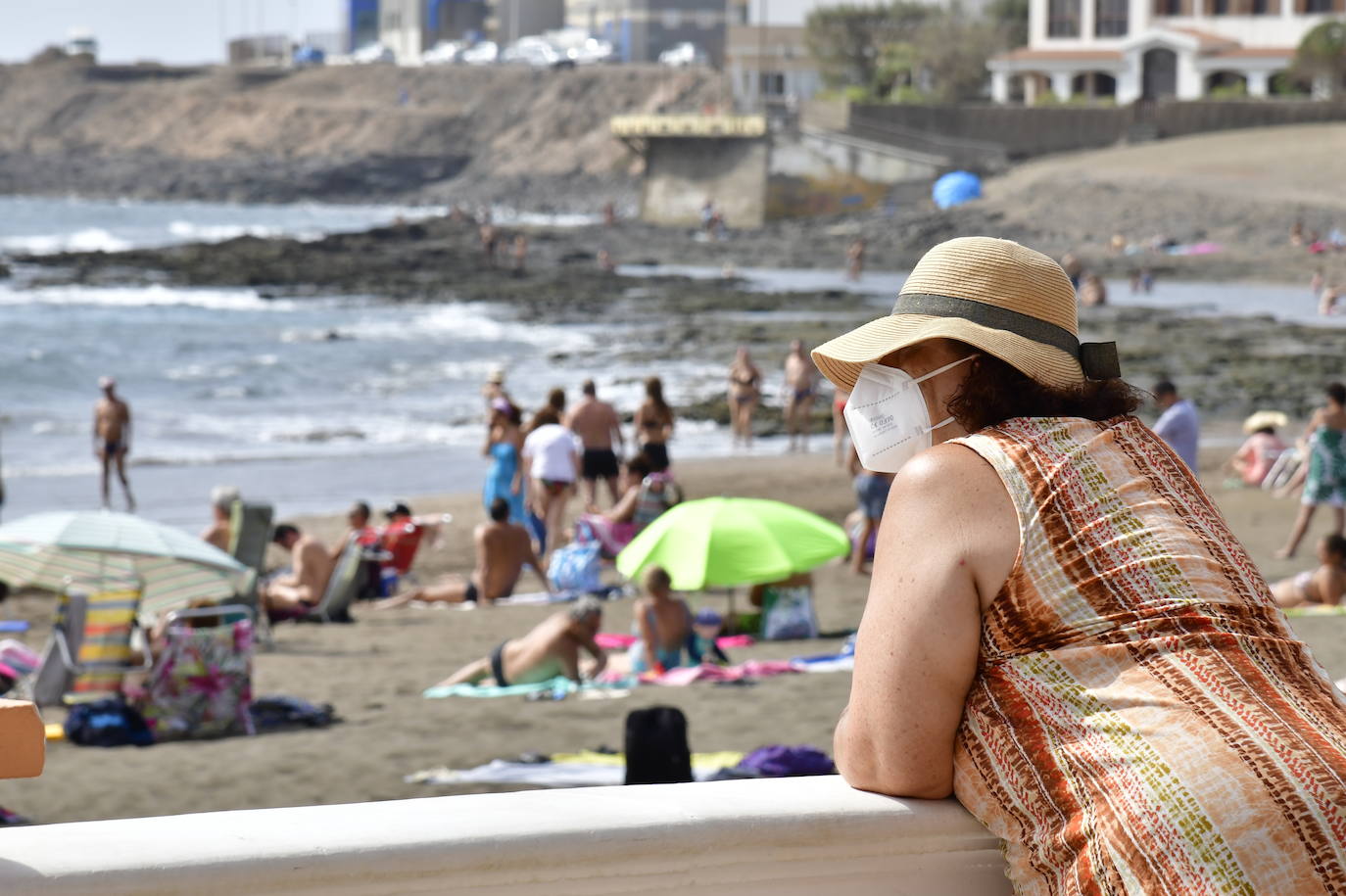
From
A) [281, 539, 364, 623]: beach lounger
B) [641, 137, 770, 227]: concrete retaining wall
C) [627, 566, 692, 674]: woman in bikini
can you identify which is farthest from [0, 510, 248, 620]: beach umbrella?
[641, 137, 770, 227]: concrete retaining wall

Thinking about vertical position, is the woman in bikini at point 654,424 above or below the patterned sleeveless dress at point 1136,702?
below

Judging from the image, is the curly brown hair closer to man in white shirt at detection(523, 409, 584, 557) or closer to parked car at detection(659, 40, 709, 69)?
man in white shirt at detection(523, 409, 584, 557)

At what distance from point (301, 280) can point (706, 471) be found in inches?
1161

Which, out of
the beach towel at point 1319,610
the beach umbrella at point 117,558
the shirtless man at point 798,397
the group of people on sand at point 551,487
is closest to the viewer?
the beach umbrella at point 117,558

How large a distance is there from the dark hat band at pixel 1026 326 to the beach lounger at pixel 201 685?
5555 millimetres

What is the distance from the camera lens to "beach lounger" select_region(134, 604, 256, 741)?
687 cm

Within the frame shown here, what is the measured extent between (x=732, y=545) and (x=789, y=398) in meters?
10.00

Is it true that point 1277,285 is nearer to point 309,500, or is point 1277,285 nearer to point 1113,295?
point 1113,295

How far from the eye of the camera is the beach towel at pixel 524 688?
7.53 m

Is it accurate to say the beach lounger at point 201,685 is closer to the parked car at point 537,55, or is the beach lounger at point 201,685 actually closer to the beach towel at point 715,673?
the beach towel at point 715,673

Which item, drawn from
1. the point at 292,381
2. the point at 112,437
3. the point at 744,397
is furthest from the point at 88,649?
the point at 292,381

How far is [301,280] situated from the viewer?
4322cm

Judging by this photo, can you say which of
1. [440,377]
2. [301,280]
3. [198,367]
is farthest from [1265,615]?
[301,280]

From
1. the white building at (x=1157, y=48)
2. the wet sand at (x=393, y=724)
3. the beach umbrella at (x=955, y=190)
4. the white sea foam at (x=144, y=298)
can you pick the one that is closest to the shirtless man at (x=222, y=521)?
the wet sand at (x=393, y=724)
